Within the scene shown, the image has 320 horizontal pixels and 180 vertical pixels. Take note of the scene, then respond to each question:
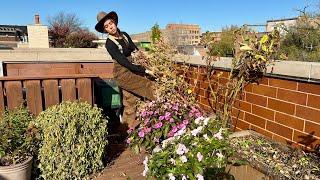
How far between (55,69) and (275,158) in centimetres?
429

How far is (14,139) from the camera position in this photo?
3.27 metres

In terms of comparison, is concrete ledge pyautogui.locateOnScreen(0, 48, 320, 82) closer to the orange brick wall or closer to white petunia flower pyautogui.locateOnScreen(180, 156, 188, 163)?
the orange brick wall

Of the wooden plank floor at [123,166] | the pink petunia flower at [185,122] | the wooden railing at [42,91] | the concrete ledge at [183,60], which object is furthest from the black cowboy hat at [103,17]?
the pink petunia flower at [185,122]

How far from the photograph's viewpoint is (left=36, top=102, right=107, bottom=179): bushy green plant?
3.31 meters

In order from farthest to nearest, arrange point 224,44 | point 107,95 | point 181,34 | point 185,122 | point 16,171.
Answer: point 181,34
point 107,95
point 224,44
point 185,122
point 16,171

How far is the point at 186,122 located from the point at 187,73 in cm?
96

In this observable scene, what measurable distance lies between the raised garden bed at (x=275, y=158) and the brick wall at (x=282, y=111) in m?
0.12

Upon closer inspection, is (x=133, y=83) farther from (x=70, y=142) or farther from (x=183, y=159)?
(x=183, y=159)

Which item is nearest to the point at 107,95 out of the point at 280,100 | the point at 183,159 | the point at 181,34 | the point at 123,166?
the point at 123,166

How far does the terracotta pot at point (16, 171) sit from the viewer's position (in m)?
3.02

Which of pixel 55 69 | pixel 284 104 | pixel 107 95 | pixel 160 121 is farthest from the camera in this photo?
pixel 55 69

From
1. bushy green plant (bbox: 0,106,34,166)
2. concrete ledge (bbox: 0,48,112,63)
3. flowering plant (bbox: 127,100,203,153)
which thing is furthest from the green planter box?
bushy green plant (bbox: 0,106,34,166)

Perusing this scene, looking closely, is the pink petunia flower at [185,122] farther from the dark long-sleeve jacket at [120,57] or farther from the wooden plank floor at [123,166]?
the dark long-sleeve jacket at [120,57]

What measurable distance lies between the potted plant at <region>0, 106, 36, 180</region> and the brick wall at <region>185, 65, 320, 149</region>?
2260 millimetres
